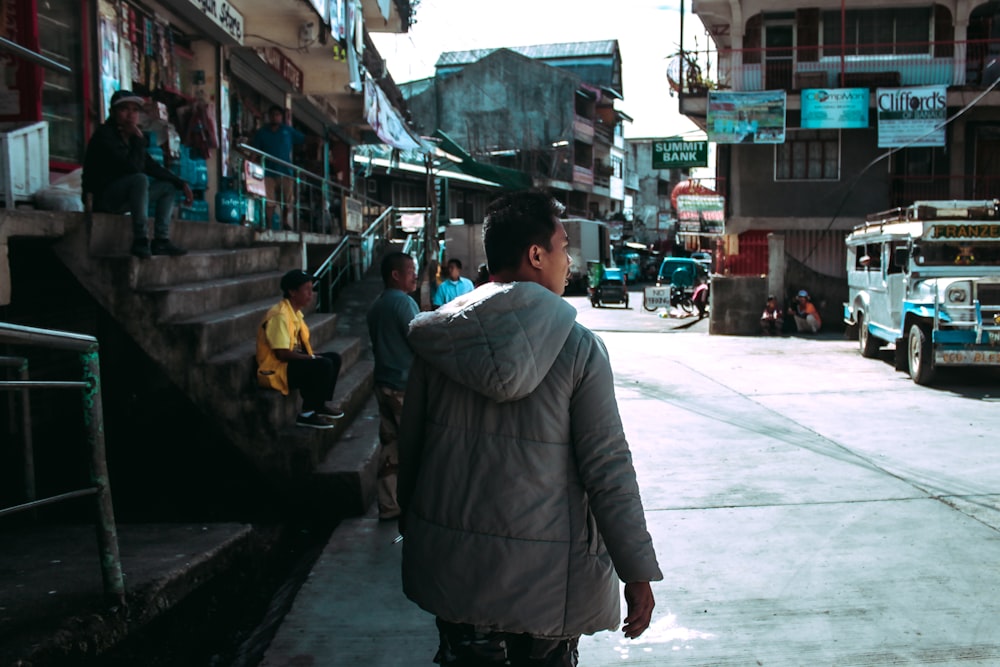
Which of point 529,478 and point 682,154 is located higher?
point 682,154

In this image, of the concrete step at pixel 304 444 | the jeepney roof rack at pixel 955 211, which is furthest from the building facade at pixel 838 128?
the concrete step at pixel 304 444

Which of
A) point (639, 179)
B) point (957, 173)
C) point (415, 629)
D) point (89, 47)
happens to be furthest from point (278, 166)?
point (639, 179)

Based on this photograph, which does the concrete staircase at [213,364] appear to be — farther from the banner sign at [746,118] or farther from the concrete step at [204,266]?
the banner sign at [746,118]

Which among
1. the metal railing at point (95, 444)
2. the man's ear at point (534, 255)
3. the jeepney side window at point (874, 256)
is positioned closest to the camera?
the man's ear at point (534, 255)

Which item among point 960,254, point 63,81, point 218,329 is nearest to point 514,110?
point 960,254

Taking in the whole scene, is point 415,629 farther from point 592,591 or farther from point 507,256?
point 507,256

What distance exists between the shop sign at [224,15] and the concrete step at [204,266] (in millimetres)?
2403

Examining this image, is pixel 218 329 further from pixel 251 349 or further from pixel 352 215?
pixel 352 215

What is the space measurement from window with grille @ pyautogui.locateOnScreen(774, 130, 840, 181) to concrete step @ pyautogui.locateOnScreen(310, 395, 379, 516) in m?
17.6

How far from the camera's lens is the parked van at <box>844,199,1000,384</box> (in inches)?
396

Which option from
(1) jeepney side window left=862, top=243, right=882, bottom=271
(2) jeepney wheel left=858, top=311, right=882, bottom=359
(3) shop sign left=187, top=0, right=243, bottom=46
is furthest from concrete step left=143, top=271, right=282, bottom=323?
(2) jeepney wheel left=858, top=311, right=882, bottom=359

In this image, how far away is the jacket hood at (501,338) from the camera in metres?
1.98

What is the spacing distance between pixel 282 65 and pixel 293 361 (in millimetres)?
8026

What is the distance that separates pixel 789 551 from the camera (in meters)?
4.57
